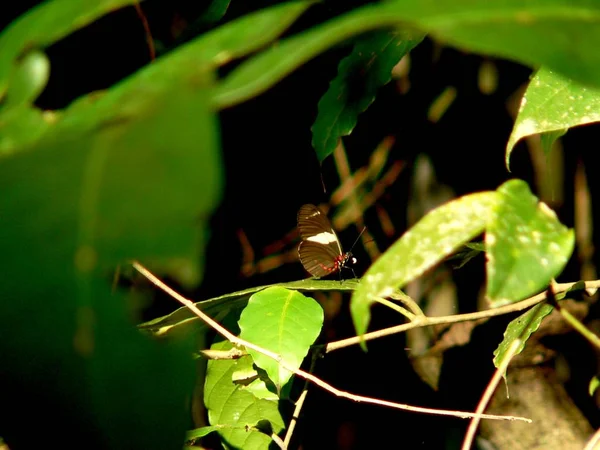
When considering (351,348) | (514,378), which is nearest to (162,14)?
(351,348)

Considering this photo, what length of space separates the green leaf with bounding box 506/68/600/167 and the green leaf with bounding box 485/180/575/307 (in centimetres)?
32

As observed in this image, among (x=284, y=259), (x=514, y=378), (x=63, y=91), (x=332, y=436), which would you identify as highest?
(x=63, y=91)

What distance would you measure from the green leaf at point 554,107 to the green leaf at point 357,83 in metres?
0.28

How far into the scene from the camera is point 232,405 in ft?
3.63

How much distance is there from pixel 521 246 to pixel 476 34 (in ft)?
0.55

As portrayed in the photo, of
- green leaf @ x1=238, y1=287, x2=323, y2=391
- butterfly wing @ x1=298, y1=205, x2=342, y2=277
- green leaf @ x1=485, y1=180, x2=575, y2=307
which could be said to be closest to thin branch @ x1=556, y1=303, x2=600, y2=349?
green leaf @ x1=485, y1=180, x2=575, y2=307

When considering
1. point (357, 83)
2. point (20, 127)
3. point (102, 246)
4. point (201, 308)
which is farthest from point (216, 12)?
point (102, 246)

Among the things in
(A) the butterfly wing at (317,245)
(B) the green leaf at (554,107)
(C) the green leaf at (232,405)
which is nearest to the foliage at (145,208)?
(B) the green leaf at (554,107)

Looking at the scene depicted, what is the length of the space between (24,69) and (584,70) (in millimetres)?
360

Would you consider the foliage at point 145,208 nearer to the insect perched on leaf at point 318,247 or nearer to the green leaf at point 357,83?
the green leaf at point 357,83

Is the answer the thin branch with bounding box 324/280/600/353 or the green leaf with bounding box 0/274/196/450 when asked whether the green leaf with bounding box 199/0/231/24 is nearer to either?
the thin branch with bounding box 324/280/600/353

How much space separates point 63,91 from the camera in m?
1.58

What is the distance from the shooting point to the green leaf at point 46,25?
440 millimetres

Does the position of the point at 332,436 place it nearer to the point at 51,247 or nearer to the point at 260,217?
the point at 260,217
